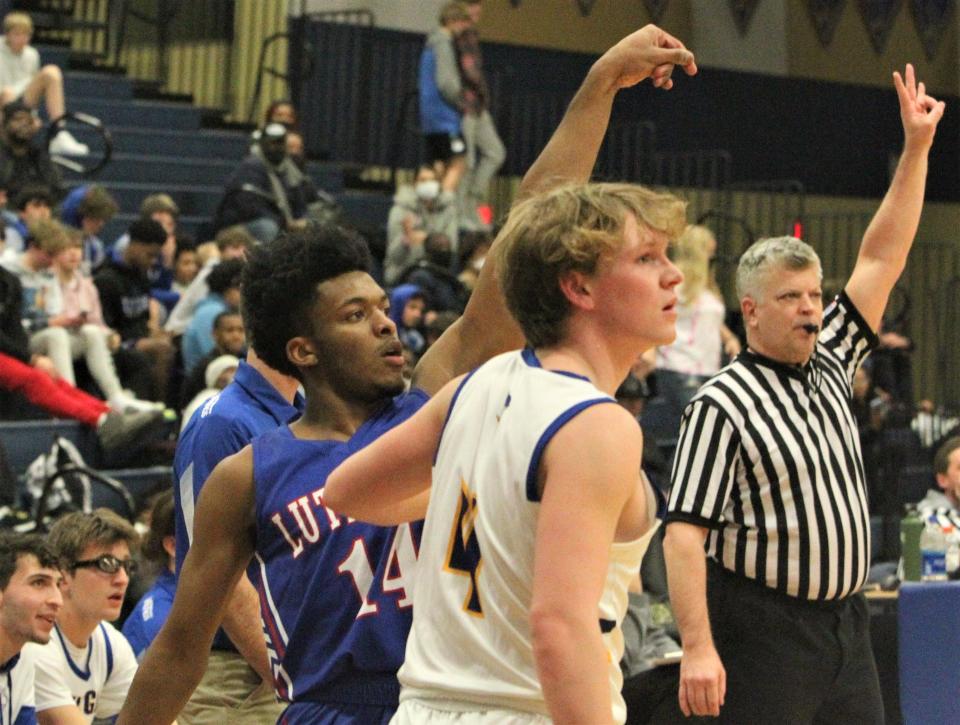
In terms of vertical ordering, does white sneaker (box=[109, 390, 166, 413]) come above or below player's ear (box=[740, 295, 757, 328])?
below

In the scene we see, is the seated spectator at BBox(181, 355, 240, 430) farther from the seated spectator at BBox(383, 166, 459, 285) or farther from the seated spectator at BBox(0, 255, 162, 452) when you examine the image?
the seated spectator at BBox(383, 166, 459, 285)

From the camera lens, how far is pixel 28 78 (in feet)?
43.7

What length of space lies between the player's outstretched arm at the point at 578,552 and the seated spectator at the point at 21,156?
10.1 metres

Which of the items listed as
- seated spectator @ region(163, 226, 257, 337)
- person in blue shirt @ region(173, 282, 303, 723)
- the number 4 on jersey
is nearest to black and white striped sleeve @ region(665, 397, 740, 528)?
person in blue shirt @ region(173, 282, 303, 723)

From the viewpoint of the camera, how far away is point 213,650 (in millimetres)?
4469

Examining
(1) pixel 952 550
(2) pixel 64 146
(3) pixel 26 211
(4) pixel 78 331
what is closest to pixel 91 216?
(3) pixel 26 211

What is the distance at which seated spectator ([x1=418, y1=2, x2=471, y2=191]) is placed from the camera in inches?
554

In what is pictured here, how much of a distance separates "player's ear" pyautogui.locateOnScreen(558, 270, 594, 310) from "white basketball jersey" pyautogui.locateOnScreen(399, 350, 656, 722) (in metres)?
0.11

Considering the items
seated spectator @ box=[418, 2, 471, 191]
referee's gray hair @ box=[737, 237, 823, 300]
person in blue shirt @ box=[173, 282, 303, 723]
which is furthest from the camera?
seated spectator @ box=[418, 2, 471, 191]

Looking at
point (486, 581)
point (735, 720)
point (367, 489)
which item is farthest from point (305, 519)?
point (735, 720)

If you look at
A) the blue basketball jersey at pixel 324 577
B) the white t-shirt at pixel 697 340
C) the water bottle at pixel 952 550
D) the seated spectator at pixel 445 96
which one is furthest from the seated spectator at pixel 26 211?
the blue basketball jersey at pixel 324 577

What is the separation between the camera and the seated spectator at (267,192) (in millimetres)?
12328

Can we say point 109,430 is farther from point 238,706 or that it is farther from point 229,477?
point 229,477

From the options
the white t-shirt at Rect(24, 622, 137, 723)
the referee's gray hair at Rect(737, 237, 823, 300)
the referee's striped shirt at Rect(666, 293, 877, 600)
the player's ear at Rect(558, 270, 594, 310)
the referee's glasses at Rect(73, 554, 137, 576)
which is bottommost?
the white t-shirt at Rect(24, 622, 137, 723)
